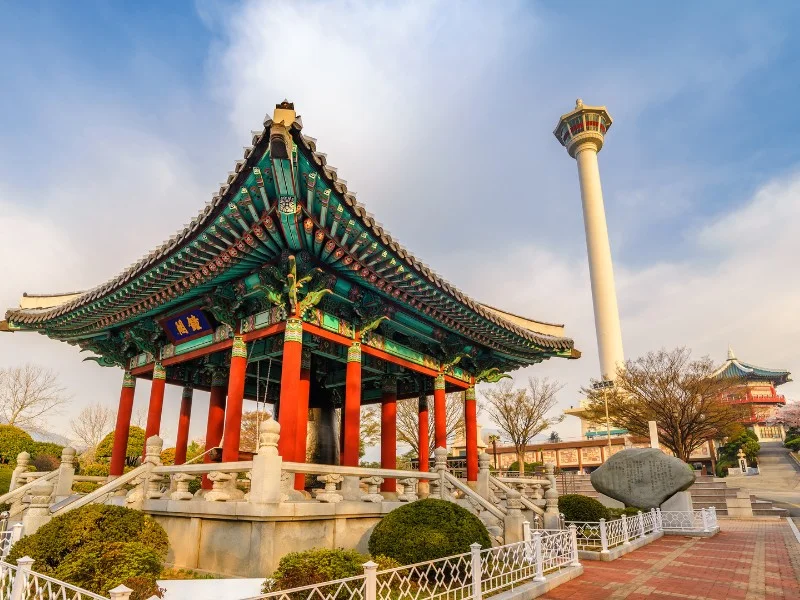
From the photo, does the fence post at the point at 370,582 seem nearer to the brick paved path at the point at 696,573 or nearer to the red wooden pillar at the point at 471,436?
the brick paved path at the point at 696,573

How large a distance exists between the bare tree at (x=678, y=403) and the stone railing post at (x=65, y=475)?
3437 cm

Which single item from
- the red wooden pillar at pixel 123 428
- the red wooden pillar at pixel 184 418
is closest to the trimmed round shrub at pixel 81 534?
the red wooden pillar at pixel 123 428

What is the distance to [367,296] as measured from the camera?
13.7 m

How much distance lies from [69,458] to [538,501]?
13.5 metres

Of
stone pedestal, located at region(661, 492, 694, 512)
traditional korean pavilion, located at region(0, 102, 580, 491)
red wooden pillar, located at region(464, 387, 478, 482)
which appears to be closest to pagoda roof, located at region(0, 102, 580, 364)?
traditional korean pavilion, located at region(0, 102, 580, 491)

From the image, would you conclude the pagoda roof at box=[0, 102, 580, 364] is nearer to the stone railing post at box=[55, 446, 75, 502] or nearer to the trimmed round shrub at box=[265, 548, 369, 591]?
the stone railing post at box=[55, 446, 75, 502]

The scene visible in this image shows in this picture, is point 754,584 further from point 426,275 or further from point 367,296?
point 367,296

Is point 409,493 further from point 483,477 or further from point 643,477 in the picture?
point 643,477

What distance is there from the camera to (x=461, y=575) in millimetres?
9078

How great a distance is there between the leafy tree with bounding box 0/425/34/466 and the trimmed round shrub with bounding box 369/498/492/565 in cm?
2828

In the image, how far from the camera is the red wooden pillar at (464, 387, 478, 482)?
17594mm

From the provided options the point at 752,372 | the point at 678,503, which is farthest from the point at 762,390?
the point at 678,503

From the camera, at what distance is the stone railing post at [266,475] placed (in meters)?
8.77

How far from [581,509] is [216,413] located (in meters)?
11.8
